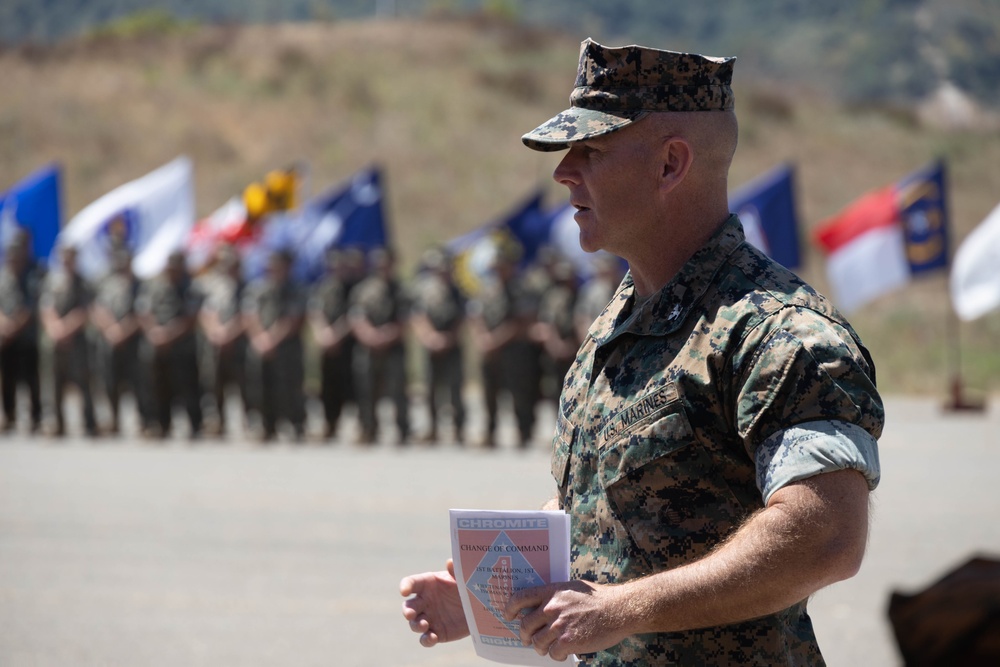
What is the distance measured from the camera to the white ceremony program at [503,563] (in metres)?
2.32

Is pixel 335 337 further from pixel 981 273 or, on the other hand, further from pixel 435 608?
pixel 435 608

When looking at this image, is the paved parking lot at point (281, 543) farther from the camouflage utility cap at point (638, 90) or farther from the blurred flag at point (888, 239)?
the blurred flag at point (888, 239)

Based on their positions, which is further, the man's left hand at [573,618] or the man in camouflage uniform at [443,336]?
the man in camouflage uniform at [443,336]

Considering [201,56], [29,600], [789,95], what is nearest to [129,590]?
[29,600]

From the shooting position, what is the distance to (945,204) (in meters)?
16.5

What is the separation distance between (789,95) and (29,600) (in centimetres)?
5211

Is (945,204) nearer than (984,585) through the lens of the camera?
No

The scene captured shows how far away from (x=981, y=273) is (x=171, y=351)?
9427mm

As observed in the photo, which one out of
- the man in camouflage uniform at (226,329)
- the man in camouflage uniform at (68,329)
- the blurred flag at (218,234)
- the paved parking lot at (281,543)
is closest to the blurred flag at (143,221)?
the man in camouflage uniform at (68,329)

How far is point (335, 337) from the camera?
15922 mm

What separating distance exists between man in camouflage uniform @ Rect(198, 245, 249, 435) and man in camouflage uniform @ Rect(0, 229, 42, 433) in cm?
208

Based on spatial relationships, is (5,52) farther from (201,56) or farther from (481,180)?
(481,180)

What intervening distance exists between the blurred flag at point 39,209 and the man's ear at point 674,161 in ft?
51.5

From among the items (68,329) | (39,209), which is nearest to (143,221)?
(39,209)
